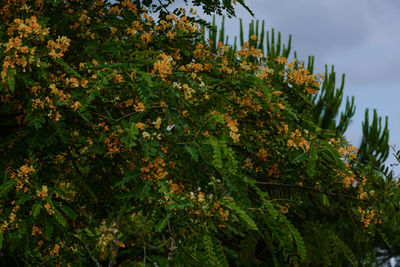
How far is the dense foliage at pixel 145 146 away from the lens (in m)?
3.39

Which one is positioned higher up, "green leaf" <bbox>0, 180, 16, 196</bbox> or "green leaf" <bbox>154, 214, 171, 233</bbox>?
"green leaf" <bbox>0, 180, 16, 196</bbox>

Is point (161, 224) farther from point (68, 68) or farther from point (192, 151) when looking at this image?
point (68, 68)

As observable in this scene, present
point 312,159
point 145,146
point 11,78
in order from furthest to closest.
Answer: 1. point 312,159
2. point 145,146
3. point 11,78

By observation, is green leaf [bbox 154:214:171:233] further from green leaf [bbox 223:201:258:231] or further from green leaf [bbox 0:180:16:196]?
green leaf [bbox 0:180:16:196]

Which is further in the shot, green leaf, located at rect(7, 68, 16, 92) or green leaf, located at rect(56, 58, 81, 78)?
green leaf, located at rect(56, 58, 81, 78)

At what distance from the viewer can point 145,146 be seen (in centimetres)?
322

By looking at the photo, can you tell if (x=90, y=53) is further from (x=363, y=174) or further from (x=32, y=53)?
(x=363, y=174)

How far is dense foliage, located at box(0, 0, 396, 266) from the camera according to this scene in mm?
3389

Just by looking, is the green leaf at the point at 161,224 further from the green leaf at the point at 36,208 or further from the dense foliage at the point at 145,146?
the green leaf at the point at 36,208

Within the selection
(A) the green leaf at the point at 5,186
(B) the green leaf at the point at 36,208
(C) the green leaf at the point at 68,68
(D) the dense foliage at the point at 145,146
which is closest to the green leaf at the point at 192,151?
(D) the dense foliage at the point at 145,146

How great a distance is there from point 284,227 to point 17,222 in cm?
237

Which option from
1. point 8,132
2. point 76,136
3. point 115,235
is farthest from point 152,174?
point 8,132

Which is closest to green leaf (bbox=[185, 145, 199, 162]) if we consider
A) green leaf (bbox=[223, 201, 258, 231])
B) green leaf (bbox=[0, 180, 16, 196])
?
green leaf (bbox=[223, 201, 258, 231])

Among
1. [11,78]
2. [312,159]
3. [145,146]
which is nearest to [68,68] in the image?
[11,78]
